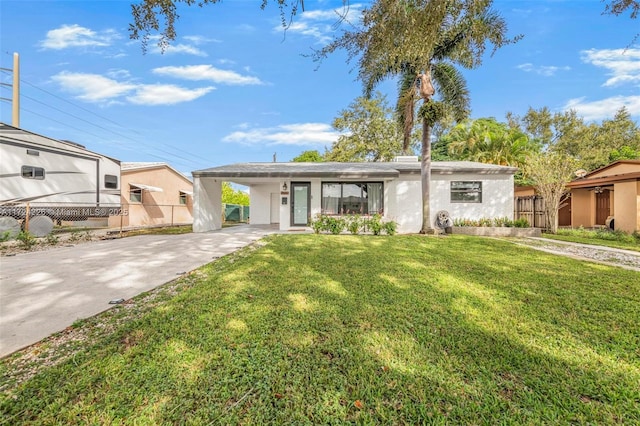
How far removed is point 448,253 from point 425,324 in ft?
14.0

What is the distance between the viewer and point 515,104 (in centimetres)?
2798

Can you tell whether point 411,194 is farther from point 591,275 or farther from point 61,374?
point 61,374

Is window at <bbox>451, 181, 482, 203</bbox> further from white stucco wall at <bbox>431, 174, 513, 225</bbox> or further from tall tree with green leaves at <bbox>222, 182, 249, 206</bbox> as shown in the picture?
tall tree with green leaves at <bbox>222, 182, 249, 206</bbox>

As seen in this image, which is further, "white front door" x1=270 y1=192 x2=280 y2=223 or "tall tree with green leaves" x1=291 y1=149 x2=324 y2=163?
"tall tree with green leaves" x1=291 y1=149 x2=324 y2=163

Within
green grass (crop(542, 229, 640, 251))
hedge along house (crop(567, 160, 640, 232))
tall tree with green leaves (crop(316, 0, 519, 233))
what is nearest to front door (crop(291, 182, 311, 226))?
tall tree with green leaves (crop(316, 0, 519, 233))

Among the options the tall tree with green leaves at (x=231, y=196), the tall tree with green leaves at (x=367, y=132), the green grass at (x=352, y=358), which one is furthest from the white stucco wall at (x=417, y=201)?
the tall tree with green leaves at (x=367, y=132)

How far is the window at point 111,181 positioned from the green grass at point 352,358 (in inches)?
449

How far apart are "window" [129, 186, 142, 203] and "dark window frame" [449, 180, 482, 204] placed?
54.6ft

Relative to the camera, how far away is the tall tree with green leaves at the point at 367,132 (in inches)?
1003

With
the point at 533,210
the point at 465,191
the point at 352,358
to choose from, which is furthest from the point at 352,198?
the point at 352,358

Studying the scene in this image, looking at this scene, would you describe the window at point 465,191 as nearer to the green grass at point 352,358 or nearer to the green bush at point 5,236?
the green grass at point 352,358

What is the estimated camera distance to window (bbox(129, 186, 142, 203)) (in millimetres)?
15105

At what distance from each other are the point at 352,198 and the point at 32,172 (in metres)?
11.8

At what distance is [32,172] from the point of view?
31.0ft
